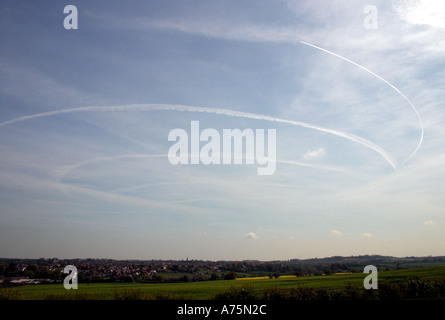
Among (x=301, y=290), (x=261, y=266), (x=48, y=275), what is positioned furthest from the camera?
(x=261, y=266)

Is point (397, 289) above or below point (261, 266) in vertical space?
above
